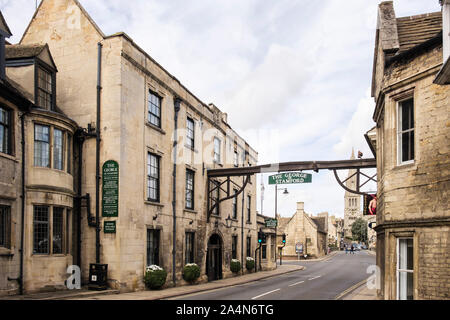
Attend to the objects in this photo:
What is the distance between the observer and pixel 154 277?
62.2 feet

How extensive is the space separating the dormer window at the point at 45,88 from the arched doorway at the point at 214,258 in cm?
1407

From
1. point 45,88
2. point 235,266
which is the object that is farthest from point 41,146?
point 235,266

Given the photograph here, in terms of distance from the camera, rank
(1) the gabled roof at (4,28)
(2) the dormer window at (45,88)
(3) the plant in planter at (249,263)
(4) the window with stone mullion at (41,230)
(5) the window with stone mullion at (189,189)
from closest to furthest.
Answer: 1. (1) the gabled roof at (4,28)
2. (4) the window with stone mullion at (41,230)
3. (2) the dormer window at (45,88)
4. (5) the window with stone mullion at (189,189)
5. (3) the plant in planter at (249,263)


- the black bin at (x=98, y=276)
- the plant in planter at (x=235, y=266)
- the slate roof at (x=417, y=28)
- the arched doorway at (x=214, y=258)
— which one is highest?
the slate roof at (x=417, y=28)

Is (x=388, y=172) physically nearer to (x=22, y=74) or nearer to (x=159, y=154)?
(x=159, y=154)

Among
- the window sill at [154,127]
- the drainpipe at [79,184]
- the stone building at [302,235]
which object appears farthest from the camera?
the stone building at [302,235]

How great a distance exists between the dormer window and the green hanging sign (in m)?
3.38

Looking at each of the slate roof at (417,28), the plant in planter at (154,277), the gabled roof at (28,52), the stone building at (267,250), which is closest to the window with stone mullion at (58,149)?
the gabled roof at (28,52)

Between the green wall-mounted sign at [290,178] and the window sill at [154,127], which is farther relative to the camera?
the green wall-mounted sign at [290,178]

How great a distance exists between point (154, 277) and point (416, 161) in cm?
1259

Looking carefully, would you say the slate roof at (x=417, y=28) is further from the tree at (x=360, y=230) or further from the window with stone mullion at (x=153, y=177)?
the tree at (x=360, y=230)

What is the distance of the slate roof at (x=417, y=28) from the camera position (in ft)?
41.1

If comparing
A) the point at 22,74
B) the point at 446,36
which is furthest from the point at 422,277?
the point at 22,74

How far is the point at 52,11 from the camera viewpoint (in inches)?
784
